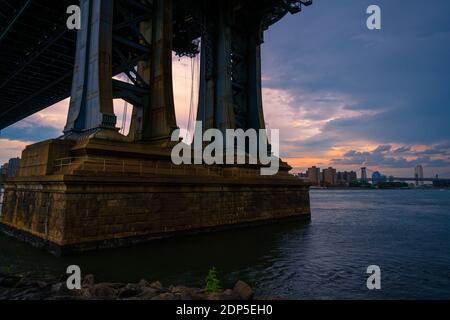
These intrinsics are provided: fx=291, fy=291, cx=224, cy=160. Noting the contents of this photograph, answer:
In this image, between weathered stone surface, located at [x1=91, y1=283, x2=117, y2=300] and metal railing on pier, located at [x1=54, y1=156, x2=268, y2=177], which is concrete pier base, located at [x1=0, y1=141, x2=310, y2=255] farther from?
weathered stone surface, located at [x1=91, y1=283, x2=117, y2=300]

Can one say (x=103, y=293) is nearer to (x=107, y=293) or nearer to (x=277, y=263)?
(x=107, y=293)

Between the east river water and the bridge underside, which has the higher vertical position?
the bridge underside

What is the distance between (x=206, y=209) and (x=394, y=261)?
1117 cm

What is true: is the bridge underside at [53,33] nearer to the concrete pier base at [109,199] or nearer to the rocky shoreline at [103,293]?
the concrete pier base at [109,199]

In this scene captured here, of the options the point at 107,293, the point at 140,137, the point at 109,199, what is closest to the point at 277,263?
the point at 107,293

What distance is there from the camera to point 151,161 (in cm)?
1786

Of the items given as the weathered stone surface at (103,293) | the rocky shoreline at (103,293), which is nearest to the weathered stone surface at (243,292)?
the rocky shoreline at (103,293)

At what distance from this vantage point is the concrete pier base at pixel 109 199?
1339cm

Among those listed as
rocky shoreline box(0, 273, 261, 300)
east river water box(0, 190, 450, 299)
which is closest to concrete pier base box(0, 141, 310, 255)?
east river water box(0, 190, 450, 299)

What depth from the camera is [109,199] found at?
47.5 ft

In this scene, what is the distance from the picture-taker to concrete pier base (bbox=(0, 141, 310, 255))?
13.4 m

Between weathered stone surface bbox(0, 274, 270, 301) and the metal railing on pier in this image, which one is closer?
weathered stone surface bbox(0, 274, 270, 301)

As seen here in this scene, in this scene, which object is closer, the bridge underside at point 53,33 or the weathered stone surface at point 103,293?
the weathered stone surface at point 103,293

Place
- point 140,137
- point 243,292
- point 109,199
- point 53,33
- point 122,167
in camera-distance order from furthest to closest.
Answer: point 53,33 < point 140,137 < point 122,167 < point 109,199 < point 243,292
